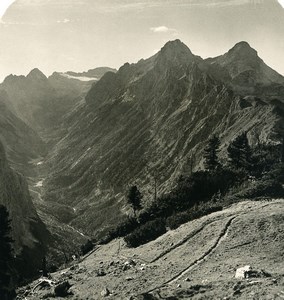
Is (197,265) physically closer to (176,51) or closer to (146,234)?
(146,234)

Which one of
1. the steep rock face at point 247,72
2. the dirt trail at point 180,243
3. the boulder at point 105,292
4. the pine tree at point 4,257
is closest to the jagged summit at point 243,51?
the steep rock face at point 247,72

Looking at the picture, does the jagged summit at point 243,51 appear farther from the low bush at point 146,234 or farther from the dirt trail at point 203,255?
the dirt trail at point 203,255

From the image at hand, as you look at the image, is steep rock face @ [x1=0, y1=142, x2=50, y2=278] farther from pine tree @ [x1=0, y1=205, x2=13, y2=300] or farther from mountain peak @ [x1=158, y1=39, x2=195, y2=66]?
mountain peak @ [x1=158, y1=39, x2=195, y2=66]

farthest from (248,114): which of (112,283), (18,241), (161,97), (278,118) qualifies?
(112,283)

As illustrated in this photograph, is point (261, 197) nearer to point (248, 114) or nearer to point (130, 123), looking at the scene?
point (248, 114)

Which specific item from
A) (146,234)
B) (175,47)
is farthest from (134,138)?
(146,234)

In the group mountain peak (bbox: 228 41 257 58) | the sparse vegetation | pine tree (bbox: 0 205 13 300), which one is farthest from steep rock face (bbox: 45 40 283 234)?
pine tree (bbox: 0 205 13 300)
